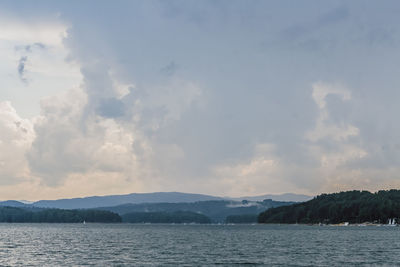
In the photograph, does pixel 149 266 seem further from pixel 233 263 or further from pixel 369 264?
pixel 369 264

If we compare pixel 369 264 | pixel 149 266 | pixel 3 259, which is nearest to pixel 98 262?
pixel 149 266

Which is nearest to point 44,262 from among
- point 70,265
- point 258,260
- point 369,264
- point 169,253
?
point 70,265

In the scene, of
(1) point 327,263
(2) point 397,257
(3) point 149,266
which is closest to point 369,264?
(1) point 327,263

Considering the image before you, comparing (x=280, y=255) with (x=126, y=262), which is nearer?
(x=126, y=262)

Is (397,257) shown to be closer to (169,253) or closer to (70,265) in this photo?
(169,253)

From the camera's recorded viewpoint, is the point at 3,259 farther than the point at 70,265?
Yes

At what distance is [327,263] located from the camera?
326 ft

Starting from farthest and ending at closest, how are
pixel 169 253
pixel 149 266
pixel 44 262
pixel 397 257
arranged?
1. pixel 169 253
2. pixel 397 257
3. pixel 44 262
4. pixel 149 266

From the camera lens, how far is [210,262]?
10175 centimetres

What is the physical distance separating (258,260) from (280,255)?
1385cm

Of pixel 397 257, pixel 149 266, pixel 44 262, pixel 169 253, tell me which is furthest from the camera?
pixel 169 253

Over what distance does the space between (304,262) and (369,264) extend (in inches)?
481

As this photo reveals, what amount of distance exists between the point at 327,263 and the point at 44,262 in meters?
55.7

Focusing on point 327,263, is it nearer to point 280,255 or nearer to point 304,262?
point 304,262
